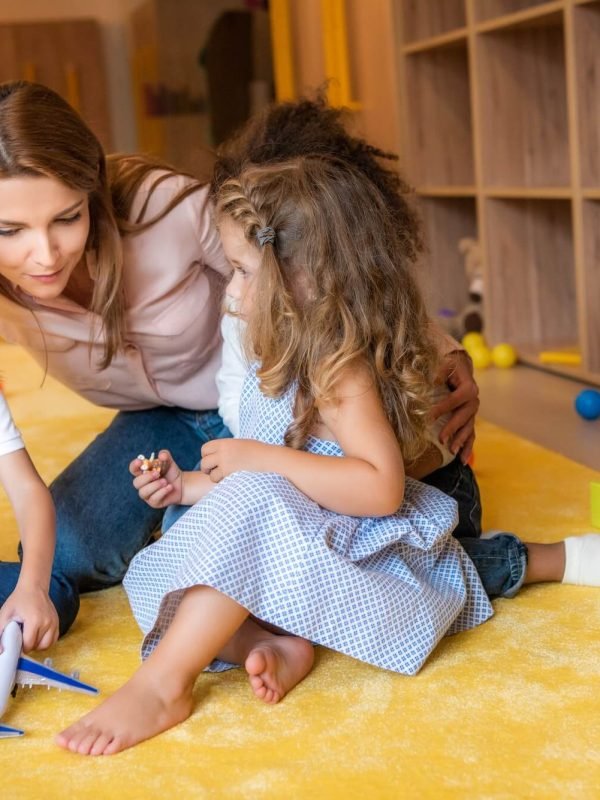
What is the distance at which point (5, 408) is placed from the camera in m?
1.19

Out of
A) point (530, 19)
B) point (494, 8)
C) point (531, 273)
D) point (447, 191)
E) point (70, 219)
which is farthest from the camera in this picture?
point (447, 191)

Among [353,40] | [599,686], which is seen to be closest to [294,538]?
[599,686]

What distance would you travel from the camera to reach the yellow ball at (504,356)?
2629 millimetres

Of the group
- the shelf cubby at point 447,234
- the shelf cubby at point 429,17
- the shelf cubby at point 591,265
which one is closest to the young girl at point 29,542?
the shelf cubby at point 591,265

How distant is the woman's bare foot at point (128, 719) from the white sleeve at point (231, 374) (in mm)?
415

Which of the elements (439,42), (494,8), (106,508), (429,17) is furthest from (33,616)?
(429,17)

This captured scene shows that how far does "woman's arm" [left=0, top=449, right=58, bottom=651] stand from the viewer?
1084 mm

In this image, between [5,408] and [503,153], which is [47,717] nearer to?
[5,408]

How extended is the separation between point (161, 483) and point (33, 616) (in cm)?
22

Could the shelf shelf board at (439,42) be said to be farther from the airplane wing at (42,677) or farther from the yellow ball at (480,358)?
the airplane wing at (42,677)

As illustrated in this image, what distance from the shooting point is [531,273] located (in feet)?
9.11

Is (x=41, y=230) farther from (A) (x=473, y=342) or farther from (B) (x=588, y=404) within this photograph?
(A) (x=473, y=342)

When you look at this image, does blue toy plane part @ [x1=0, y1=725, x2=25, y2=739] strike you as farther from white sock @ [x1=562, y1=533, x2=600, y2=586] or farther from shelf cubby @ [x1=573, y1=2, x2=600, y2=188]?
shelf cubby @ [x1=573, y1=2, x2=600, y2=188]

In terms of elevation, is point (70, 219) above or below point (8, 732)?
above
